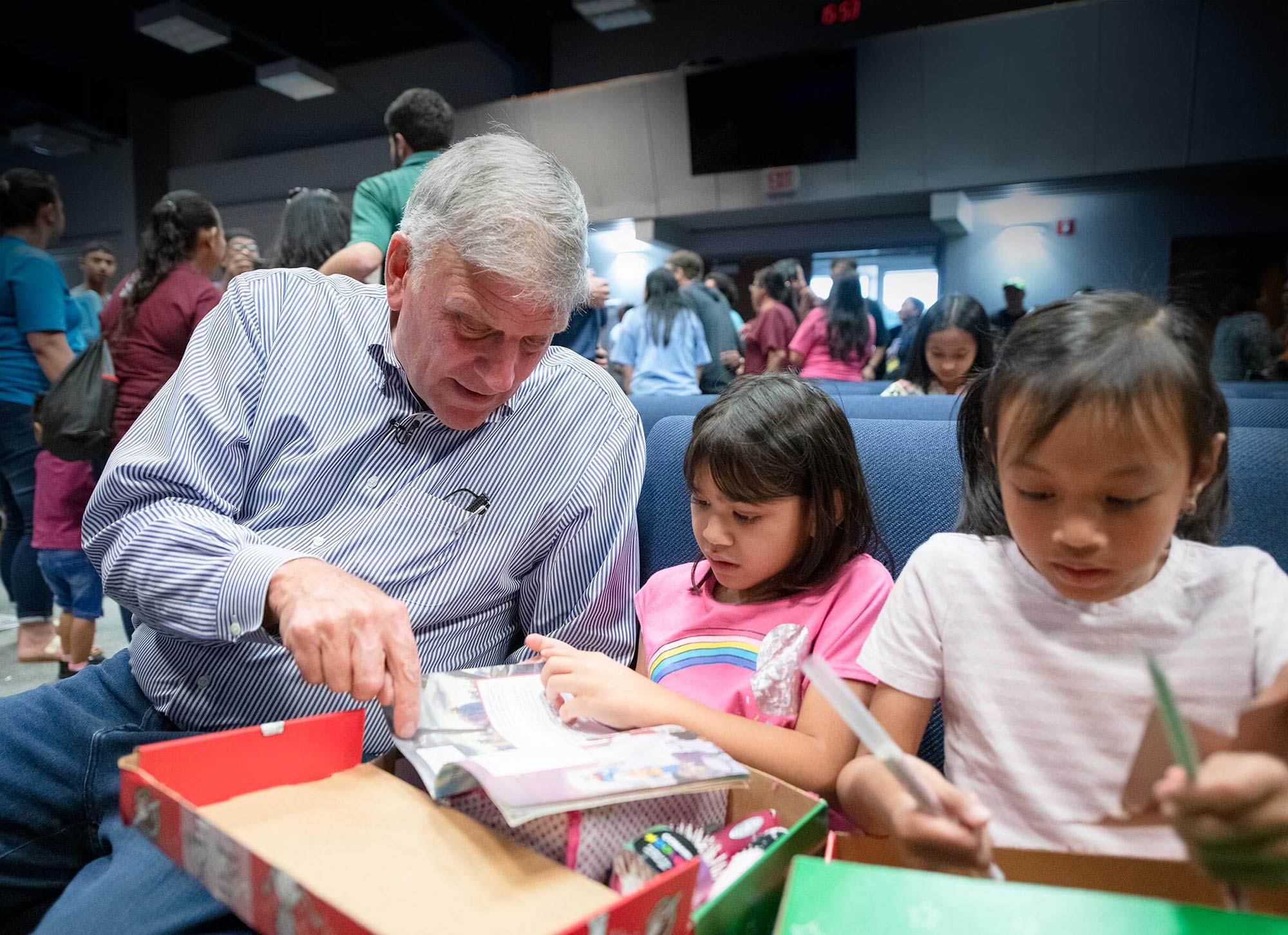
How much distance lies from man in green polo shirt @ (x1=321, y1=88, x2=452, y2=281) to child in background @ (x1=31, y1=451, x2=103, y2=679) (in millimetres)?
1048

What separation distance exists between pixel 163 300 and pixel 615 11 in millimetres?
5603

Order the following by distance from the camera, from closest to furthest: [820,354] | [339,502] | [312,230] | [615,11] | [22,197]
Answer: [339,502] → [312,230] → [22,197] → [820,354] → [615,11]

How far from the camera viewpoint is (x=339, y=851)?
0.59 metres

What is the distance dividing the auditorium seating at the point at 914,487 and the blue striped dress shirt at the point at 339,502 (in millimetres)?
154

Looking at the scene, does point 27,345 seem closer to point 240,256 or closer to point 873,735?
point 240,256

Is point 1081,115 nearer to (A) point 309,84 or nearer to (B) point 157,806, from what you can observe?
(A) point 309,84

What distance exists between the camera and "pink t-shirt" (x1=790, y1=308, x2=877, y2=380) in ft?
13.1

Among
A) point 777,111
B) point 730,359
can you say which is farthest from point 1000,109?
point 730,359

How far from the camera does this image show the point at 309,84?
822 centimetres

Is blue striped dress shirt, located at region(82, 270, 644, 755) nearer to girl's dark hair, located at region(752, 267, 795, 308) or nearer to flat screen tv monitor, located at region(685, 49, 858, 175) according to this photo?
girl's dark hair, located at region(752, 267, 795, 308)

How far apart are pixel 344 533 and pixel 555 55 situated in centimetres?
852

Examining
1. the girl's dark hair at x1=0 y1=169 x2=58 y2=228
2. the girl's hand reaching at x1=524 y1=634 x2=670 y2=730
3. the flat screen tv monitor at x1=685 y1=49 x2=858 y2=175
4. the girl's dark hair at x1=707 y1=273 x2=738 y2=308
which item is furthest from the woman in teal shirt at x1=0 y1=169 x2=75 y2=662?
the flat screen tv monitor at x1=685 y1=49 x2=858 y2=175

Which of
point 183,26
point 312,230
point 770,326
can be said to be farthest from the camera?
point 183,26

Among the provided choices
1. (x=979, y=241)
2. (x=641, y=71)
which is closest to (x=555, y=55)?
(x=641, y=71)
